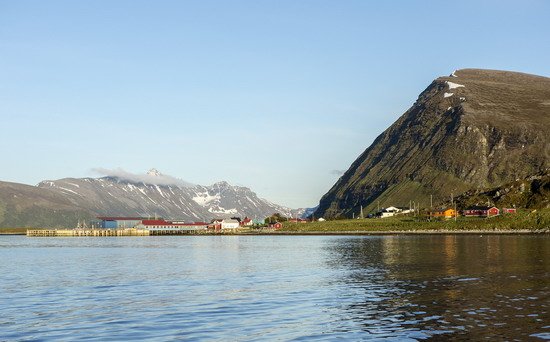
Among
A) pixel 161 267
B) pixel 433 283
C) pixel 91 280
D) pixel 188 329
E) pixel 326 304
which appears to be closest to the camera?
pixel 188 329

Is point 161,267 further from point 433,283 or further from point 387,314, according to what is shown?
point 387,314

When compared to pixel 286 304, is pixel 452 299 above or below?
above

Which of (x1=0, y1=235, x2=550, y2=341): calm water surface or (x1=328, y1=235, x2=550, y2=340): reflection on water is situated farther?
(x1=0, y1=235, x2=550, y2=341): calm water surface

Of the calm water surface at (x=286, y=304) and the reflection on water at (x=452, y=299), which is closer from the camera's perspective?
the reflection on water at (x=452, y=299)

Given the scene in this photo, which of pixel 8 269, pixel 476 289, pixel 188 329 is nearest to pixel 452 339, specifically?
pixel 188 329

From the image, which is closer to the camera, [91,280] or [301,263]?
[91,280]

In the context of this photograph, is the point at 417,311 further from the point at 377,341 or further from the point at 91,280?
the point at 91,280

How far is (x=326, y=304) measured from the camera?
46.6m

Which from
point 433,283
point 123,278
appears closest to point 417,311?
point 433,283

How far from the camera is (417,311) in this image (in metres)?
41.2

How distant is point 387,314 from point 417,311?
211 centimetres

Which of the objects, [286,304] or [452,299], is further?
[286,304]

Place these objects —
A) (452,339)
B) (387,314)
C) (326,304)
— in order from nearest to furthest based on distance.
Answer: (452,339)
(387,314)
(326,304)

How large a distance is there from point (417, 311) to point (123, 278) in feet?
129
